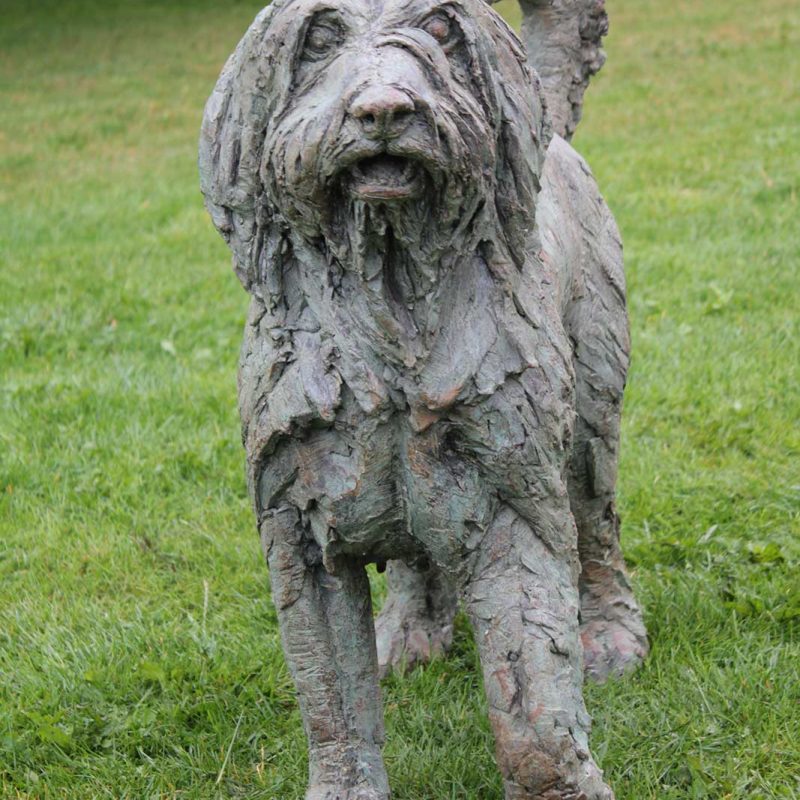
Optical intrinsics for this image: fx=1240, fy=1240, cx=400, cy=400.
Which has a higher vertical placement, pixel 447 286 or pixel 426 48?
pixel 426 48

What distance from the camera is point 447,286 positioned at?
2.45m

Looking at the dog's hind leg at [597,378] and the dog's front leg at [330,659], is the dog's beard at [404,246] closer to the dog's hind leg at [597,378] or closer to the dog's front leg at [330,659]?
the dog's front leg at [330,659]

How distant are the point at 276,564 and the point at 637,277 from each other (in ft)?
16.2

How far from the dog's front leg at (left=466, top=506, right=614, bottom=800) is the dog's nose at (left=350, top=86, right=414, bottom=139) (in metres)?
0.90

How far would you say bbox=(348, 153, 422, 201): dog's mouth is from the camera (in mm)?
2203

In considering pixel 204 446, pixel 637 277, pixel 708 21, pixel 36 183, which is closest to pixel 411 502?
pixel 204 446

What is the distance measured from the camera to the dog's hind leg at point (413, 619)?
3939 mm

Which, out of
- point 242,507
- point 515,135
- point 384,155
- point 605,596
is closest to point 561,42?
point 515,135

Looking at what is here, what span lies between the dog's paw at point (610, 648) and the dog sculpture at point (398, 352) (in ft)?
3.52

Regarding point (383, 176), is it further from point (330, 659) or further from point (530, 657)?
point (330, 659)

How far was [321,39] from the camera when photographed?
7.46 ft

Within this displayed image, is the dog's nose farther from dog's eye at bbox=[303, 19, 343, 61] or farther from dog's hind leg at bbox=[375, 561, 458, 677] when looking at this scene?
dog's hind leg at bbox=[375, 561, 458, 677]

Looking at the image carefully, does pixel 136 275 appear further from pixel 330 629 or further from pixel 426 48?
pixel 426 48

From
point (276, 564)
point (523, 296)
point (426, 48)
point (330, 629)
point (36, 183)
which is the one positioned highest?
point (426, 48)
